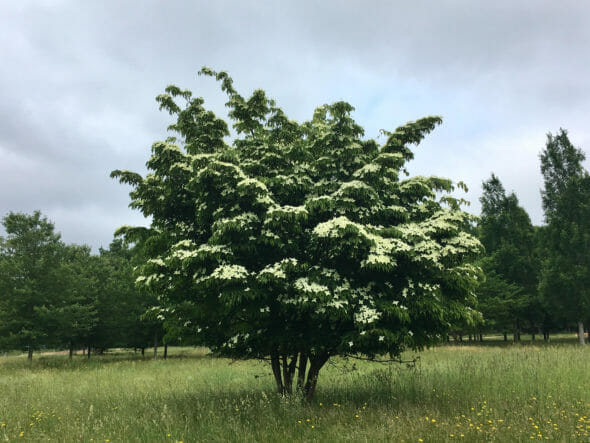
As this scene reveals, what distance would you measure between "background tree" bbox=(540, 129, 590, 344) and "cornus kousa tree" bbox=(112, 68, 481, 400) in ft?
97.6

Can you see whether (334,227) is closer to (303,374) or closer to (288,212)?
(288,212)

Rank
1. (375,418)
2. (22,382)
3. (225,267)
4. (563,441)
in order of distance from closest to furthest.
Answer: (563,441), (225,267), (375,418), (22,382)

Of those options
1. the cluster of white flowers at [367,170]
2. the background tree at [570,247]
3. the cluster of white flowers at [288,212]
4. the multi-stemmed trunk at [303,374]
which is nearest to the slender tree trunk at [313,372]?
the multi-stemmed trunk at [303,374]


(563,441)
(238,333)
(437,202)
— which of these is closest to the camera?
(563,441)

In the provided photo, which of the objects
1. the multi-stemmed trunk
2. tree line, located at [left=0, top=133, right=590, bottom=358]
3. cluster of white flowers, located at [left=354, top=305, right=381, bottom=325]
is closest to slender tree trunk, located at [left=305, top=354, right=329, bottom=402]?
the multi-stemmed trunk

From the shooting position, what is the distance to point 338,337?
935 centimetres

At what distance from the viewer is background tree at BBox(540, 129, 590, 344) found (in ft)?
106

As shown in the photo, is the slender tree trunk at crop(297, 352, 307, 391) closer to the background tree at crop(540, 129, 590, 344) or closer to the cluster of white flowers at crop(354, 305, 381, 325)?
the cluster of white flowers at crop(354, 305, 381, 325)

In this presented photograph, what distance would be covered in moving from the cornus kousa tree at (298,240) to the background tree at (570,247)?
2974cm

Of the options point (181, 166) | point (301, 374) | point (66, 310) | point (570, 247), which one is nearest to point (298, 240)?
point (181, 166)


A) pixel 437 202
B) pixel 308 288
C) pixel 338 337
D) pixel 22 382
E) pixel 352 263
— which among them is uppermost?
pixel 437 202

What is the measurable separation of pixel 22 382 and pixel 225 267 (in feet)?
58.1

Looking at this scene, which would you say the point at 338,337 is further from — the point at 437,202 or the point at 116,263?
the point at 116,263

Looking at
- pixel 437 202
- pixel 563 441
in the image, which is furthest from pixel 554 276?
pixel 563 441
